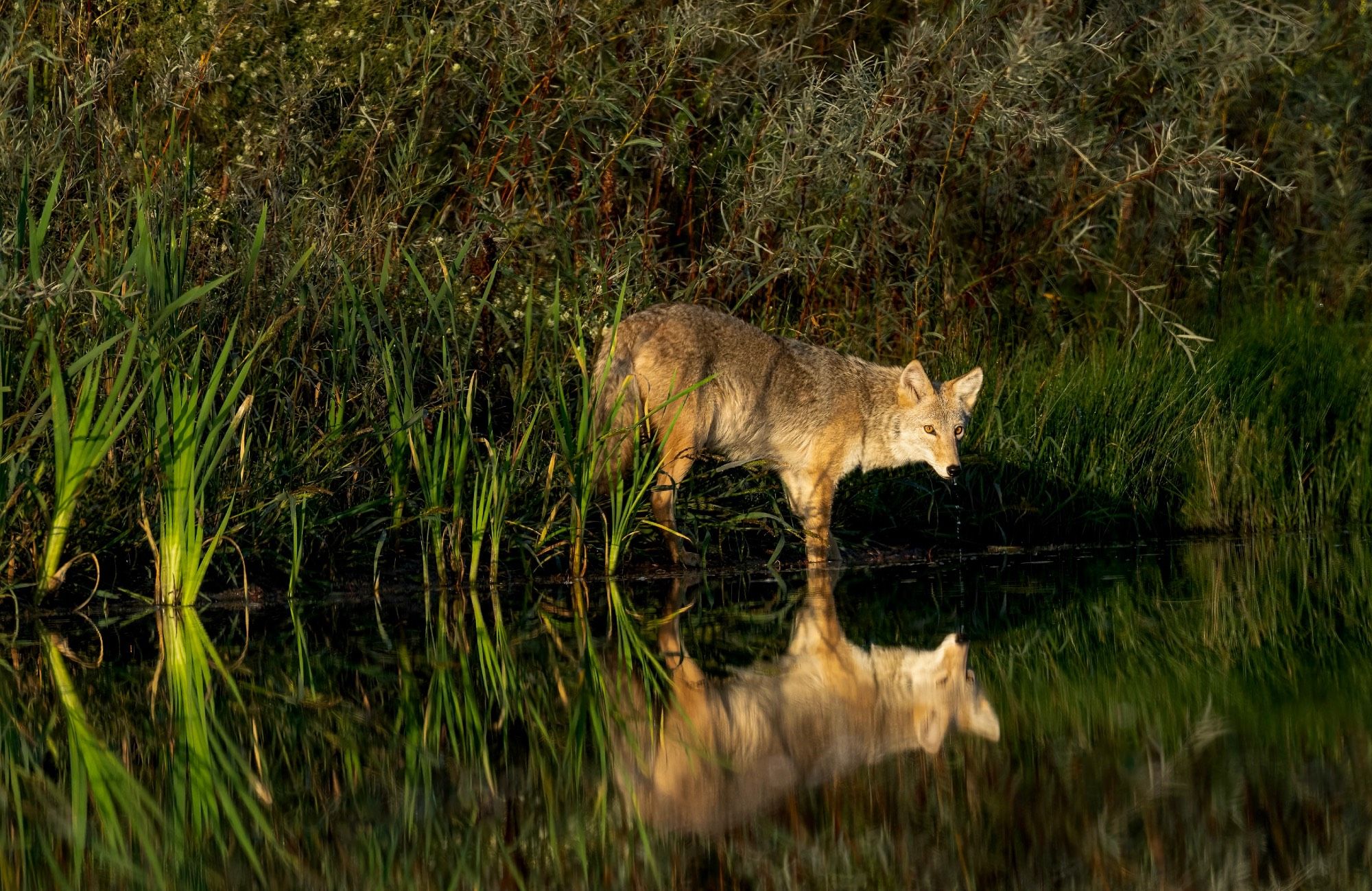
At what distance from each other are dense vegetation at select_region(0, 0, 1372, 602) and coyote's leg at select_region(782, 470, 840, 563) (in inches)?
6.2

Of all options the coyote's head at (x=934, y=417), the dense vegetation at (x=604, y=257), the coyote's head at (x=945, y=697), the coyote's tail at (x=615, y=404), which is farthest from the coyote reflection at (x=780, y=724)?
the coyote's head at (x=934, y=417)

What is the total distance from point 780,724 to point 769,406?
4.50 meters

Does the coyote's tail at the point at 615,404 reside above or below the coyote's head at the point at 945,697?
below

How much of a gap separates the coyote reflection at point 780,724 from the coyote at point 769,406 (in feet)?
7.72

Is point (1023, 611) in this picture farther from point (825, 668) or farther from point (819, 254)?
point (819, 254)

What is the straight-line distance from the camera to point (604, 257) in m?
10.5

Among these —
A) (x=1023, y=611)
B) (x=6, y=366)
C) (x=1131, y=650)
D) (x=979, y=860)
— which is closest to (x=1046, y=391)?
(x=1023, y=611)

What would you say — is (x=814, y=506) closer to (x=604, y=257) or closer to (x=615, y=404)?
(x=615, y=404)

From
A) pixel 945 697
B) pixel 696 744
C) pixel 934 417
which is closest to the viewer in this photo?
pixel 696 744

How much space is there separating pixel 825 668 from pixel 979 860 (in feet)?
8.22

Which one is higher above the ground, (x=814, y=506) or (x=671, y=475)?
(x=671, y=475)

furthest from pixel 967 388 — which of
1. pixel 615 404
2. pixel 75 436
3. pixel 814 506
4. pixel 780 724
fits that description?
pixel 75 436

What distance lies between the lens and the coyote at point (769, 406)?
31.4 ft

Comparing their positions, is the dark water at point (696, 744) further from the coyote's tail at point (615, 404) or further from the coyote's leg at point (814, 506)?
the coyote's leg at point (814, 506)
